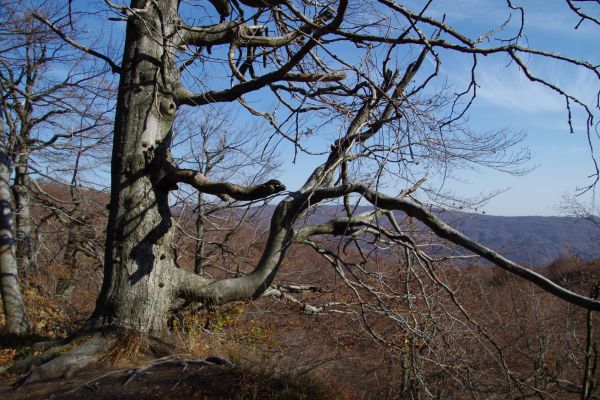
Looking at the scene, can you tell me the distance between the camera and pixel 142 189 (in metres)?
4.18

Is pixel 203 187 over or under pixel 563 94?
under

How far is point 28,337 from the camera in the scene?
18.3 ft

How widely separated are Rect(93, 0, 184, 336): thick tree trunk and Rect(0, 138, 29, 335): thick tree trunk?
3310 mm

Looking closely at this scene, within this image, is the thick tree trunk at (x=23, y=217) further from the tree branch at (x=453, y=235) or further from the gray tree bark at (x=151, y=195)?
the tree branch at (x=453, y=235)

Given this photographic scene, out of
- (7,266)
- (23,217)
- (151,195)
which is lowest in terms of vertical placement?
(7,266)

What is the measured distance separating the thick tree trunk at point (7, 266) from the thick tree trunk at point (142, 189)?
331 cm

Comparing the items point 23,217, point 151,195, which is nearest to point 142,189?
point 151,195

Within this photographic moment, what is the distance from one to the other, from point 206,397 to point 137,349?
100 cm

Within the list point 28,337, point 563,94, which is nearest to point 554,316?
point 563,94

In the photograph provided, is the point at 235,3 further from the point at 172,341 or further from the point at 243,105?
the point at 172,341

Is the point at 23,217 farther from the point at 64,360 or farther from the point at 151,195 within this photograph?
the point at 64,360

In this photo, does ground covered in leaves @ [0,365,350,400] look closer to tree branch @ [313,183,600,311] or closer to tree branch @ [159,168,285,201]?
tree branch @ [159,168,285,201]

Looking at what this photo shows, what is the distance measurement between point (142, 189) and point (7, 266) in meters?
3.81

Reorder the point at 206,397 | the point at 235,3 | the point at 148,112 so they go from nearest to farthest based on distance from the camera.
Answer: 1. the point at 206,397
2. the point at 148,112
3. the point at 235,3
